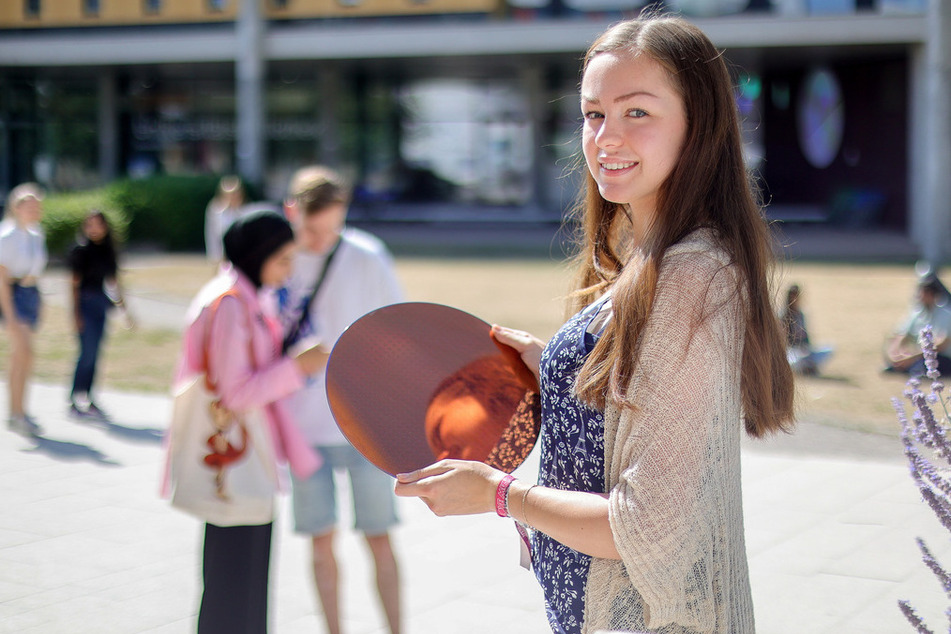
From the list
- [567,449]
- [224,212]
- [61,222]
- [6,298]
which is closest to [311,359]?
[567,449]

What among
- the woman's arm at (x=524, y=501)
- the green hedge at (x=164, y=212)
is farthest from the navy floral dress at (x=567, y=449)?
the green hedge at (x=164, y=212)

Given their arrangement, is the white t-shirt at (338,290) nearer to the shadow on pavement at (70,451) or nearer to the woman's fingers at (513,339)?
the woman's fingers at (513,339)

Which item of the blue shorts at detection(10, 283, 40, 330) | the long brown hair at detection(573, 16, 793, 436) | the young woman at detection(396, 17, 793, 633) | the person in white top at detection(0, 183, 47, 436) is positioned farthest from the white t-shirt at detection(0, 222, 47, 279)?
the long brown hair at detection(573, 16, 793, 436)

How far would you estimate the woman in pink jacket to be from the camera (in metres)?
3.24

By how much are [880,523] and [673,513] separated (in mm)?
4377

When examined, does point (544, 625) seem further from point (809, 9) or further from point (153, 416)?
point (809, 9)

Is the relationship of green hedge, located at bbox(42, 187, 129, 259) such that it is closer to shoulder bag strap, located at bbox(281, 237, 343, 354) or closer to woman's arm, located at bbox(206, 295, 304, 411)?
shoulder bag strap, located at bbox(281, 237, 343, 354)

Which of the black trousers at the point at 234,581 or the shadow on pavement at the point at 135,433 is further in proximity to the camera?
the shadow on pavement at the point at 135,433

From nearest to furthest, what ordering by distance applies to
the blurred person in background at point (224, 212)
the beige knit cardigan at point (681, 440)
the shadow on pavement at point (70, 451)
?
1. the beige knit cardigan at point (681, 440)
2. the shadow on pavement at point (70, 451)
3. the blurred person in background at point (224, 212)

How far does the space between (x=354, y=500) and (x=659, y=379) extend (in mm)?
2574

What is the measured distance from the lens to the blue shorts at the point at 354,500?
392 cm

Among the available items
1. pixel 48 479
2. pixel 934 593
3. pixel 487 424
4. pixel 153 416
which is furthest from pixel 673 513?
pixel 153 416

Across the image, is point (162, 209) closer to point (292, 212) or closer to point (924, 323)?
point (924, 323)

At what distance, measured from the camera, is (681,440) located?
158 cm
